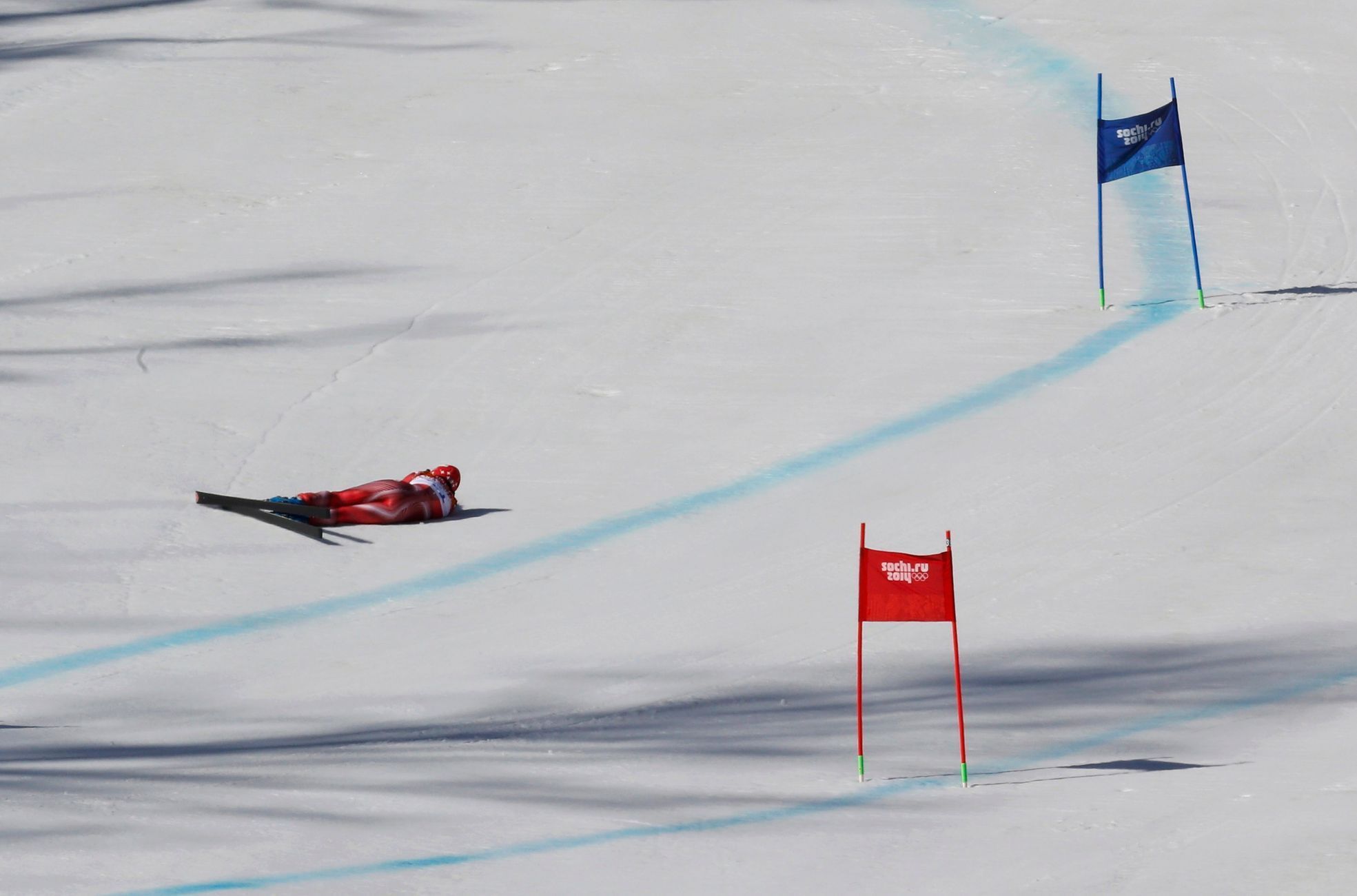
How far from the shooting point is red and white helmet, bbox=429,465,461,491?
10.5m

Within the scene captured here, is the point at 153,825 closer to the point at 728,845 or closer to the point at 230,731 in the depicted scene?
the point at 230,731

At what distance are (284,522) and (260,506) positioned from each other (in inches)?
6.3

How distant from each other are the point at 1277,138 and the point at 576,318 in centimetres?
710

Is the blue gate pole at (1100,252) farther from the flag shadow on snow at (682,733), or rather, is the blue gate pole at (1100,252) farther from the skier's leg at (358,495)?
the skier's leg at (358,495)

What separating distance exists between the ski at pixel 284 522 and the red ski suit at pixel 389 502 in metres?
0.11

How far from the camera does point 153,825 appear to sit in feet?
22.1

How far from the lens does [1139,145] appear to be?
1315 centimetres

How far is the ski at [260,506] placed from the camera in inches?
405

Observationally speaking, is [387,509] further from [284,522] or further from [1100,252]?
[1100,252]

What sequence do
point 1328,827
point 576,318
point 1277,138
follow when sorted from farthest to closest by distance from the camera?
1. point 1277,138
2. point 576,318
3. point 1328,827

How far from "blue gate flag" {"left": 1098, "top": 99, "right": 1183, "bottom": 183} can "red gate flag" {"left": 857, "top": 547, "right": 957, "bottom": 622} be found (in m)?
6.62

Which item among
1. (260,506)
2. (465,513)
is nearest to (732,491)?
(465,513)

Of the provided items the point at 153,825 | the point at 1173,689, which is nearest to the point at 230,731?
the point at 153,825

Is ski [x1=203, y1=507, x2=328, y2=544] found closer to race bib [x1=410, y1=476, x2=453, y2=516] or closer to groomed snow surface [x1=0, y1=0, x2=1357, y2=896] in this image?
→ groomed snow surface [x1=0, y1=0, x2=1357, y2=896]
